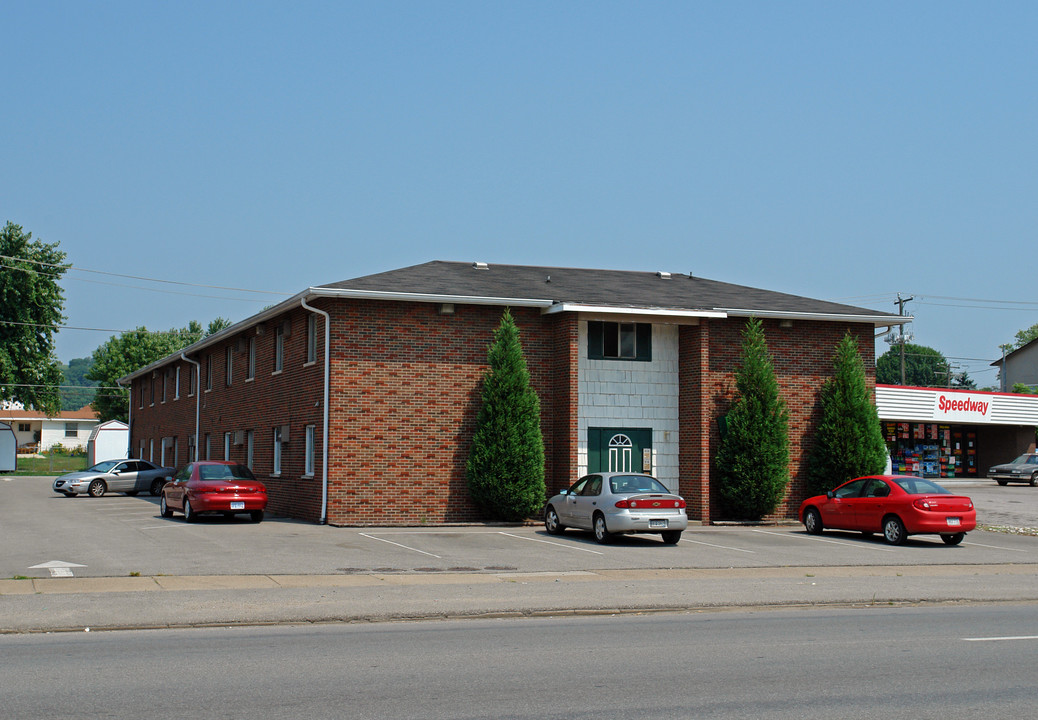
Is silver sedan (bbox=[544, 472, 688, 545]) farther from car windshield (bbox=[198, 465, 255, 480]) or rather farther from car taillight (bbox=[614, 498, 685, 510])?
car windshield (bbox=[198, 465, 255, 480])

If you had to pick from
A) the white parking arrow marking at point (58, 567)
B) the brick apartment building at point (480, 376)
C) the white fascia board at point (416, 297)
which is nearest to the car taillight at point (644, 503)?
the brick apartment building at point (480, 376)

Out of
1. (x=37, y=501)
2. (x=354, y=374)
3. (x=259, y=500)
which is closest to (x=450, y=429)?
(x=354, y=374)

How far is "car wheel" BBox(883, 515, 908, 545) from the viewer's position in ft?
72.1

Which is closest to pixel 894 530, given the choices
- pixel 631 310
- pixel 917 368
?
pixel 631 310

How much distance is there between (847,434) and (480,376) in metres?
9.89

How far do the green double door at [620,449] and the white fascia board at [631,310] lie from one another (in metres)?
3.07

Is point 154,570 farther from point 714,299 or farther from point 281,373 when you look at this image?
point 714,299

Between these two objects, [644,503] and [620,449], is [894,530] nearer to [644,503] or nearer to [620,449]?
[644,503]

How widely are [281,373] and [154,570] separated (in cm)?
1308

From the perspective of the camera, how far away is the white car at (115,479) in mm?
38669

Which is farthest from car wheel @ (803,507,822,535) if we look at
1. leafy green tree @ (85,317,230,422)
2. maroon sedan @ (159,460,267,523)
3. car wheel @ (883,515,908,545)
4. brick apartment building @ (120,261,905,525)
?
leafy green tree @ (85,317,230,422)

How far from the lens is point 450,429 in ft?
85.0

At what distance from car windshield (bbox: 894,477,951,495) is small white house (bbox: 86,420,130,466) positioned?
50549mm

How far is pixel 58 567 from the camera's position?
1642cm
